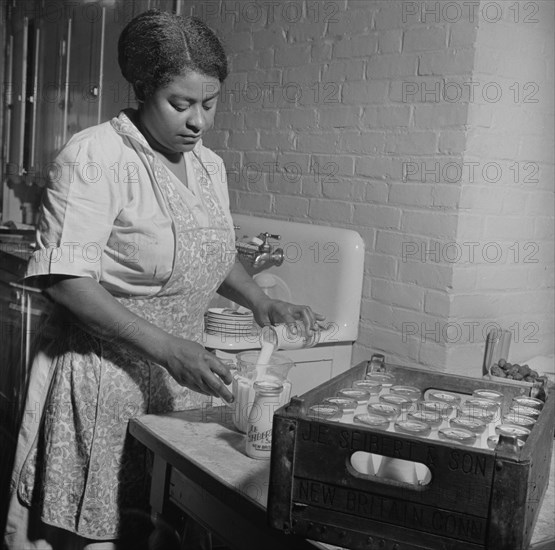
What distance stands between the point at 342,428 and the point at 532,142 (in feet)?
6.58

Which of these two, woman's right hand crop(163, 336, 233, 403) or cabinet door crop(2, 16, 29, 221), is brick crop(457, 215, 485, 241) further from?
cabinet door crop(2, 16, 29, 221)

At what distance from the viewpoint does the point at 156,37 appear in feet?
5.42

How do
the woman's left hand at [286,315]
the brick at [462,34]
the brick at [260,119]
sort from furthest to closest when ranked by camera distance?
the brick at [260,119] → the brick at [462,34] → the woman's left hand at [286,315]

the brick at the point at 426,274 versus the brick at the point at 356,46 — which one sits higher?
the brick at the point at 356,46

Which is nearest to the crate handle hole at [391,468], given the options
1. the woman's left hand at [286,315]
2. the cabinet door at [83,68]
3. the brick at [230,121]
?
the woman's left hand at [286,315]

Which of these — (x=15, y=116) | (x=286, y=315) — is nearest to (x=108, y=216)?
(x=286, y=315)

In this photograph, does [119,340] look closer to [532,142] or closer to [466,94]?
[466,94]

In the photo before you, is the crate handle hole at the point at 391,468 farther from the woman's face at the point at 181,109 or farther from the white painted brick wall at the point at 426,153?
the white painted brick wall at the point at 426,153

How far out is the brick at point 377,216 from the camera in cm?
285

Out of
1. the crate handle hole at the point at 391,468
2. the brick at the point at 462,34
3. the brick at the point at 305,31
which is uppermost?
the brick at the point at 305,31

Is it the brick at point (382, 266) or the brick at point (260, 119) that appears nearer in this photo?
the brick at point (382, 266)

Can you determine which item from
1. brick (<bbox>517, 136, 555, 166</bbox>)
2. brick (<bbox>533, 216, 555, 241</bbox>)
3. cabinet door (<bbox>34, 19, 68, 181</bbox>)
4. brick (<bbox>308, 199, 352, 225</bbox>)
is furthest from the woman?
cabinet door (<bbox>34, 19, 68, 181</bbox>)

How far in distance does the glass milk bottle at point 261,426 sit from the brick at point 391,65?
168 cm

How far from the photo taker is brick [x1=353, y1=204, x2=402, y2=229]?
2.85 metres
